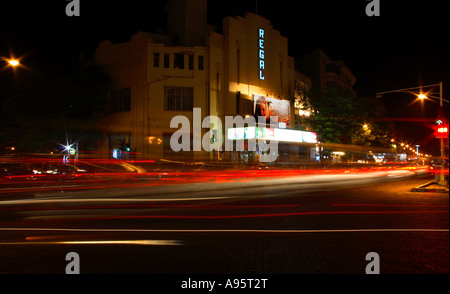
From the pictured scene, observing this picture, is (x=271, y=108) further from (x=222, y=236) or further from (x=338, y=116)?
(x=222, y=236)

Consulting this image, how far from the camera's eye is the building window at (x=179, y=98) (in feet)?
133

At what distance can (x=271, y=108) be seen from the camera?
145ft

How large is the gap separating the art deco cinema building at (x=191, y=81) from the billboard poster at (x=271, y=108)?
12cm

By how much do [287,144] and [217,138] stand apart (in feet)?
38.4

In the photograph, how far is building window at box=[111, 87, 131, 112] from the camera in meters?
41.7

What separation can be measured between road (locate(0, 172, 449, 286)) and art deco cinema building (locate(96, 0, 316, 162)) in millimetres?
26726

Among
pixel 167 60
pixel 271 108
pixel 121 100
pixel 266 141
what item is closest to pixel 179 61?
pixel 167 60

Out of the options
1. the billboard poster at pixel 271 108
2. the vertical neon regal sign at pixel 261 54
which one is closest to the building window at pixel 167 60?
the billboard poster at pixel 271 108

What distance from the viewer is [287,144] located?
158ft

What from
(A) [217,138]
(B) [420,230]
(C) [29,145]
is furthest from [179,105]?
(B) [420,230]

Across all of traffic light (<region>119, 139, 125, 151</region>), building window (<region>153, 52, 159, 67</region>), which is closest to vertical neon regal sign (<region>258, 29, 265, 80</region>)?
building window (<region>153, 52, 159, 67</region>)

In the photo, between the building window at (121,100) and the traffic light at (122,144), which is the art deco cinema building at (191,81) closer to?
the building window at (121,100)

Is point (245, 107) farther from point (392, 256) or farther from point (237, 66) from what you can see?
point (392, 256)

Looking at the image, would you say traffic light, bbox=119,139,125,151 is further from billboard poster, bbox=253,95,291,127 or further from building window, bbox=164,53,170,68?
billboard poster, bbox=253,95,291,127
